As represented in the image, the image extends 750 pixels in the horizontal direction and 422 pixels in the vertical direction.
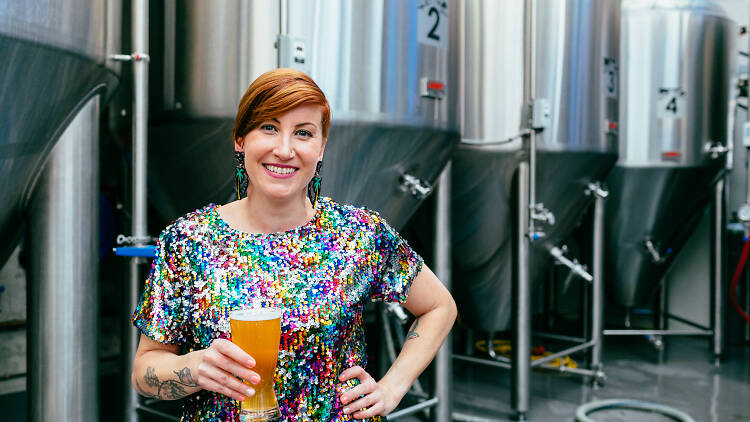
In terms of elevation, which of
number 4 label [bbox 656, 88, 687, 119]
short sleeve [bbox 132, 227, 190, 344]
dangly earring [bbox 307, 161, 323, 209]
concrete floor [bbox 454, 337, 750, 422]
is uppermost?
number 4 label [bbox 656, 88, 687, 119]

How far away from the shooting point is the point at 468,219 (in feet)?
10.4

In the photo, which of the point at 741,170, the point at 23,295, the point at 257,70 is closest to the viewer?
the point at 257,70

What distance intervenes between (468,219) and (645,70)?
1891mm

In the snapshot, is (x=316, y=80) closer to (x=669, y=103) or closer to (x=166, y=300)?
(x=166, y=300)

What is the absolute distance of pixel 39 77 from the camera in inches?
54.6

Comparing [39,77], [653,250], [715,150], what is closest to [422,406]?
[39,77]

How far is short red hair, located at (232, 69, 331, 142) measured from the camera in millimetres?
949

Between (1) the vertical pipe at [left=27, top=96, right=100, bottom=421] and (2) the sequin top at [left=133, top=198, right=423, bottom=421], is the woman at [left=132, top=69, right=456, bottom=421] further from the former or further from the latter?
(1) the vertical pipe at [left=27, top=96, right=100, bottom=421]

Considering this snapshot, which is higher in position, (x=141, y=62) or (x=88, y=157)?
(x=141, y=62)

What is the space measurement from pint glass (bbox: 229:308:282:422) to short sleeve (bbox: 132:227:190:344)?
0.56 ft

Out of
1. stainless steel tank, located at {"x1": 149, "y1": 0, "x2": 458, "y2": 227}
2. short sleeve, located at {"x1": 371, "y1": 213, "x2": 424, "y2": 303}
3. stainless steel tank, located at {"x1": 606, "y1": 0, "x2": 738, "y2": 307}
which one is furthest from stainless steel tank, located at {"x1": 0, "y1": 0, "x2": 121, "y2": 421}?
stainless steel tank, located at {"x1": 606, "y1": 0, "x2": 738, "y2": 307}

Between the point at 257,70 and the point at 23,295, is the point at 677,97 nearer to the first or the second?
the point at 257,70

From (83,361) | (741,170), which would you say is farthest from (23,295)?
(741,170)

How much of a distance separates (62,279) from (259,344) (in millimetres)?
994
